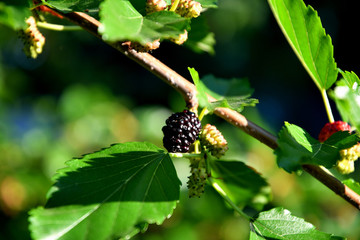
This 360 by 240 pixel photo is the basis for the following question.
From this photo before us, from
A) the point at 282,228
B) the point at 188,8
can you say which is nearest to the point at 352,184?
the point at 282,228

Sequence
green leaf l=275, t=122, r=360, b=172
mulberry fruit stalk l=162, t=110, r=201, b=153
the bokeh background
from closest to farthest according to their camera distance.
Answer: green leaf l=275, t=122, r=360, b=172 → mulberry fruit stalk l=162, t=110, r=201, b=153 → the bokeh background

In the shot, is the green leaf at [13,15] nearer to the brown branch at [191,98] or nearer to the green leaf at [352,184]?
the brown branch at [191,98]

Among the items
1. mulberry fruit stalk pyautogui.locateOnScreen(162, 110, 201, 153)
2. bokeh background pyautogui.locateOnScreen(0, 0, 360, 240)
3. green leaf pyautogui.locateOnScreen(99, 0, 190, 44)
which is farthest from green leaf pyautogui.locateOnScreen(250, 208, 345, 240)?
bokeh background pyautogui.locateOnScreen(0, 0, 360, 240)

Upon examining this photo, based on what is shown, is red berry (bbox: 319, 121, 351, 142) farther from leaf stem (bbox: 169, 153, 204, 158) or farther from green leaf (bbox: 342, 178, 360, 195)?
leaf stem (bbox: 169, 153, 204, 158)

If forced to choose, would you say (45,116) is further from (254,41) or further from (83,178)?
(254,41)

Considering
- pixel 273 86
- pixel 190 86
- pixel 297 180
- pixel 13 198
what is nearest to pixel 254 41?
pixel 273 86

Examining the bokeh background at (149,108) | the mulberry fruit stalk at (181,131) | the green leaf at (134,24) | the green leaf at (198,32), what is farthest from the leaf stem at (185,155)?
the bokeh background at (149,108)

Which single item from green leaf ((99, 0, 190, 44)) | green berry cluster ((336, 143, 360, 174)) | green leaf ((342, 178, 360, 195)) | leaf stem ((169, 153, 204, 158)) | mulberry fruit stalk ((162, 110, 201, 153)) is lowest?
green leaf ((342, 178, 360, 195))
